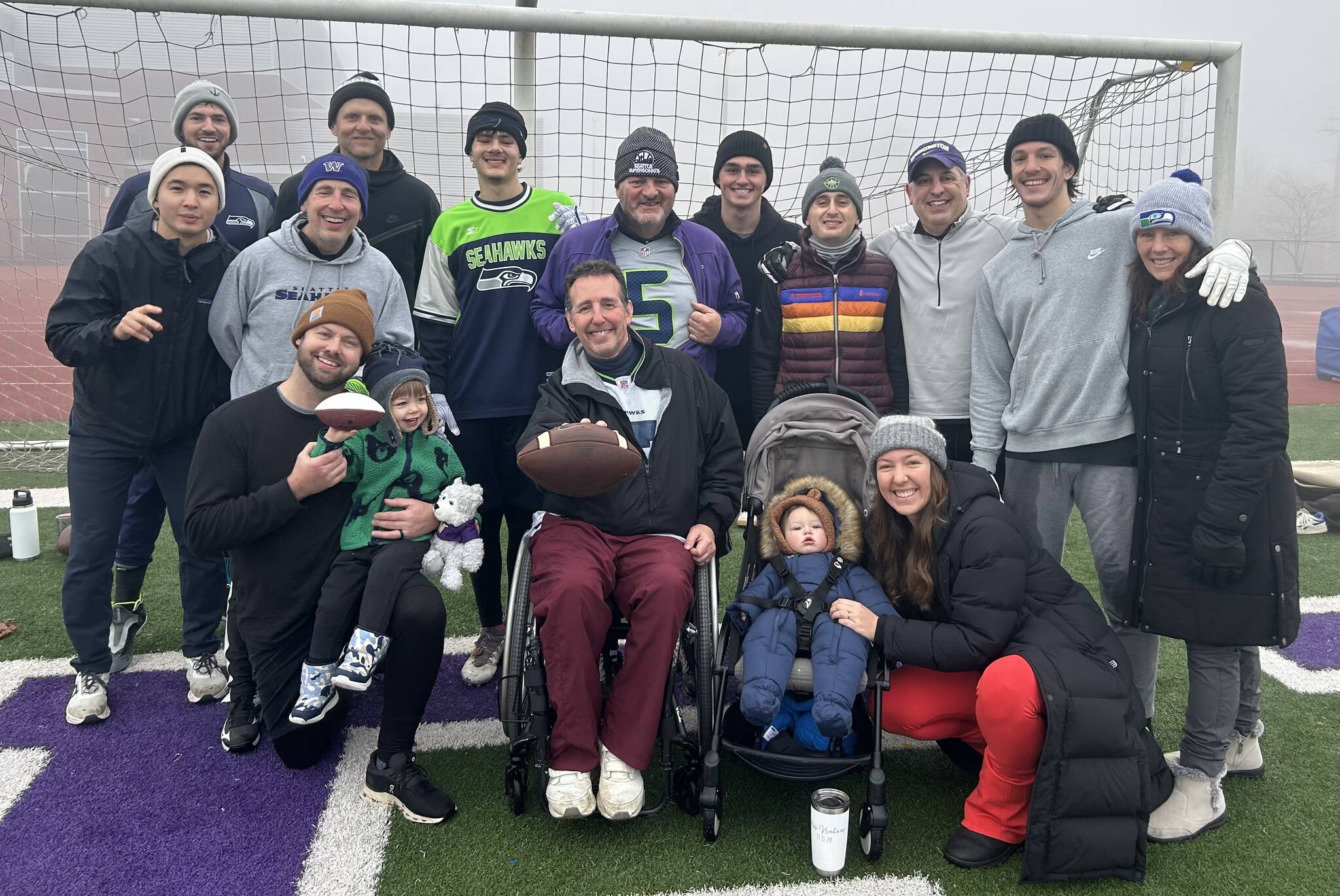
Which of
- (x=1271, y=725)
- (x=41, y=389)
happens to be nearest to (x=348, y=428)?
(x=1271, y=725)

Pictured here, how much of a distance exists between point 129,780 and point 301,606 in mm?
864

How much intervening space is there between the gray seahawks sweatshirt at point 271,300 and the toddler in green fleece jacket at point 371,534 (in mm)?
421

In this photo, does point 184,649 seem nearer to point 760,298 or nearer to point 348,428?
point 348,428

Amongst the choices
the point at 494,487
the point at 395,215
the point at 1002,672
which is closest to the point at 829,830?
the point at 1002,672

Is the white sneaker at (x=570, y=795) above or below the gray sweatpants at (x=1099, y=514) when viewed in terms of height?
below

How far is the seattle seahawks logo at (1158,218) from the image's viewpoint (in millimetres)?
2486

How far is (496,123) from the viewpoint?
3461 mm

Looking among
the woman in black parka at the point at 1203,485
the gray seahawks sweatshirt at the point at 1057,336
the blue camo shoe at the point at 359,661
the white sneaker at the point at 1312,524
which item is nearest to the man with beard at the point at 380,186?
the blue camo shoe at the point at 359,661

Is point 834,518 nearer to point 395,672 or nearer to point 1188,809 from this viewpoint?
point 1188,809

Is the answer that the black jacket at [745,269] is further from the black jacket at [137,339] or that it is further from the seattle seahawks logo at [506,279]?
the black jacket at [137,339]

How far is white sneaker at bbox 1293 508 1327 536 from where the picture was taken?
546 cm

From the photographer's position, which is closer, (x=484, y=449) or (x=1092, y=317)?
(x=1092, y=317)

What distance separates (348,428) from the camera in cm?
258

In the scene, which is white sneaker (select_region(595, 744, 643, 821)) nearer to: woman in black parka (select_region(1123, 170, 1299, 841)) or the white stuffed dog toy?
the white stuffed dog toy
